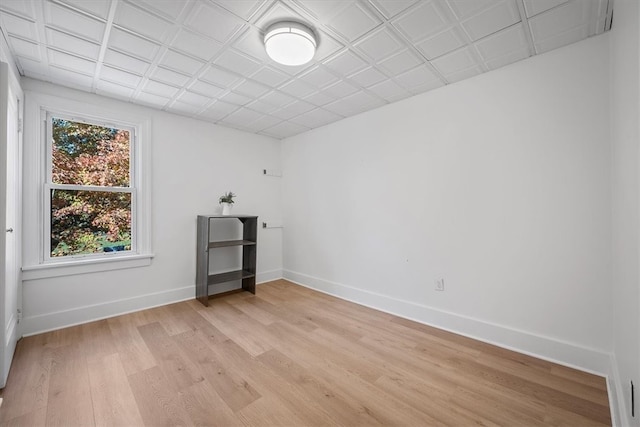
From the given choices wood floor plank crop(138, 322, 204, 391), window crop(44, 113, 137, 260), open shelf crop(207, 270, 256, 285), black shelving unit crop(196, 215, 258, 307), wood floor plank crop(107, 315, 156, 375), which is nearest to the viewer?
wood floor plank crop(138, 322, 204, 391)

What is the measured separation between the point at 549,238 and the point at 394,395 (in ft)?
5.74

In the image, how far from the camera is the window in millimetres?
2713

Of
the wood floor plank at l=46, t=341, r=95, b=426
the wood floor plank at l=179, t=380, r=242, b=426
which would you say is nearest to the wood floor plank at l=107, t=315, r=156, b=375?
the wood floor plank at l=46, t=341, r=95, b=426

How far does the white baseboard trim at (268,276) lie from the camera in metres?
4.30

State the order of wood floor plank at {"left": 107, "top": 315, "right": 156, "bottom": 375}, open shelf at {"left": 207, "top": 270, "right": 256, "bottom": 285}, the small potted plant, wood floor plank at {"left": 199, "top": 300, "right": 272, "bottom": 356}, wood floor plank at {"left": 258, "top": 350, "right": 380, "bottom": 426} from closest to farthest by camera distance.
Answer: wood floor plank at {"left": 258, "top": 350, "right": 380, "bottom": 426} < wood floor plank at {"left": 107, "top": 315, "right": 156, "bottom": 375} < wood floor plank at {"left": 199, "top": 300, "right": 272, "bottom": 356} < open shelf at {"left": 207, "top": 270, "right": 256, "bottom": 285} < the small potted plant

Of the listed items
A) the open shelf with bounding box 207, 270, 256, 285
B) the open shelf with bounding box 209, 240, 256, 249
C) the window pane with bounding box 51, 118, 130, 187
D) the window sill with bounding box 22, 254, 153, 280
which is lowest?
the open shelf with bounding box 207, 270, 256, 285

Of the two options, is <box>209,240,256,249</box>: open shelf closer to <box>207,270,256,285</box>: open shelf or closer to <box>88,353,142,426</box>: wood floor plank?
<box>207,270,256,285</box>: open shelf

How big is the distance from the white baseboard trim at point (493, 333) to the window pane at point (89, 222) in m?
2.91

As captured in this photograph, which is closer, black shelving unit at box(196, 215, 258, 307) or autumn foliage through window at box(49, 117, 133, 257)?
autumn foliage through window at box(49, 117, 133, 257)

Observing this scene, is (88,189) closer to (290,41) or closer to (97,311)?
(97,311)

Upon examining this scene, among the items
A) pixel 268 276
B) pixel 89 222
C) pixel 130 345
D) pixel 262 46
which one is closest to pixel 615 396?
pixel 262 46

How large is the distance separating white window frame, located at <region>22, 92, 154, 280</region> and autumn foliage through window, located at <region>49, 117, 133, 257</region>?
0.17 ft

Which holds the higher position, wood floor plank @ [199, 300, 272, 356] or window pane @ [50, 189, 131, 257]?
window pane @ [50, 189, 131, 257]

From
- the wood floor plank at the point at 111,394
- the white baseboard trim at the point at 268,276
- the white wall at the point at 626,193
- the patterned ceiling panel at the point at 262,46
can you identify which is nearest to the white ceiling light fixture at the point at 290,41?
the patterned ceiling panel at the point at 262,46
